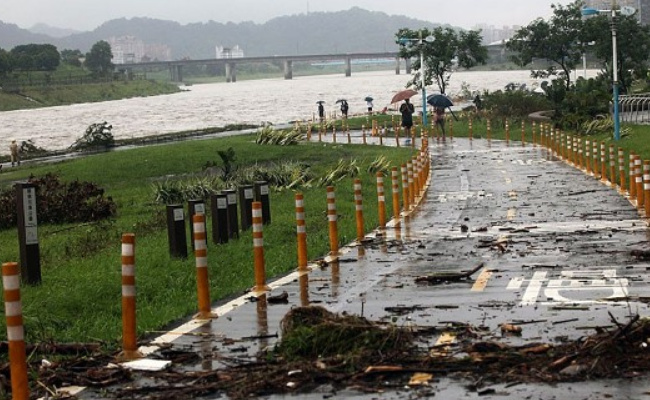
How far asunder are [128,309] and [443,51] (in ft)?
272

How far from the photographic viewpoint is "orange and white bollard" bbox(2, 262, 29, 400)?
9.03 m

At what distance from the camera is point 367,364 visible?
9.60m

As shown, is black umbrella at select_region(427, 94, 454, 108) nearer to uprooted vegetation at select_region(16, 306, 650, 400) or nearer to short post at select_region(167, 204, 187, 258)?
short post at select_region(167, 204, 187, 258)

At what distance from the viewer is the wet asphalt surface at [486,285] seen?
34.5ft

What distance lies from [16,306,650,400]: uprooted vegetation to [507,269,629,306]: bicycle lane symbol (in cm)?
233

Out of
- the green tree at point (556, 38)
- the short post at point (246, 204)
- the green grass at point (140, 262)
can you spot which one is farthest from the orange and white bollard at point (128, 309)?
the green tree at point (556, 38)

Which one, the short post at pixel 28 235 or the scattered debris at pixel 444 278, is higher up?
the short post at pixel 28 235

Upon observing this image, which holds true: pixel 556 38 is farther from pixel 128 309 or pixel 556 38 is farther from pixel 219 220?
pixel 128 309

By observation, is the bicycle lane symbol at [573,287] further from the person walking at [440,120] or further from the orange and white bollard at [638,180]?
the person walking at [440,120]

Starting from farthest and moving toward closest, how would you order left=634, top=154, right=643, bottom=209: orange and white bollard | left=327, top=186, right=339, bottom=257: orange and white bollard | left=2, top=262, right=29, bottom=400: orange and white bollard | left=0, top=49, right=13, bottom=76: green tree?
left=0, top=49, right=13, bottom=76: green tree
left=634, top=154, right=643, bottom=209: orange and white bollard
left=327, top=186, right=339, bottom=257: orange and white bollard
left=2, top=262, right=29, bottom=400: orange and white bollard

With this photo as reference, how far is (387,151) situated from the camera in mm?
54000

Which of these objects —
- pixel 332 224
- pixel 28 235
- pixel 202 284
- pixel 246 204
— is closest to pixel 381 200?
pixel 246 204

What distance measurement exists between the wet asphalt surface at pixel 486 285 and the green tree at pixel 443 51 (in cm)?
6394

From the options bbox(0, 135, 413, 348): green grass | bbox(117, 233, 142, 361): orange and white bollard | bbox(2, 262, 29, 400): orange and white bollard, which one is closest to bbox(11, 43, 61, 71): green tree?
bbox(0, 135, 413, 348): green grass
